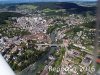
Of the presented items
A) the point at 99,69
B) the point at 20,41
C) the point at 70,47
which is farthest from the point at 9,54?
the point at 99,69

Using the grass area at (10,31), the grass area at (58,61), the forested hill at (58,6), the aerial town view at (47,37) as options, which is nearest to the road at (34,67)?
the aerial town view at (47,37)

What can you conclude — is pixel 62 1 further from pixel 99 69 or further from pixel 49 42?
pixel 99 69

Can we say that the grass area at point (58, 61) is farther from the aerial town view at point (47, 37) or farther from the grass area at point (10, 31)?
the grass area at point (10, 31)

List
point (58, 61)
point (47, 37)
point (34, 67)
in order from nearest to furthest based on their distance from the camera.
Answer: point (34, 67), point (58, 61), point (47, 37)

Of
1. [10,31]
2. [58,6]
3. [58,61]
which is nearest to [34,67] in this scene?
[58,61]

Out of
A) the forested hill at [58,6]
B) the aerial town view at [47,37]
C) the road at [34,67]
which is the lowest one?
the road at [34,67]

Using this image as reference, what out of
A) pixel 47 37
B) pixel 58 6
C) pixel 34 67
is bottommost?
pixel 34 67

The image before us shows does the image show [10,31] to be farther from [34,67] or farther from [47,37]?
[34,67]

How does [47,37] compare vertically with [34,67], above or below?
above
